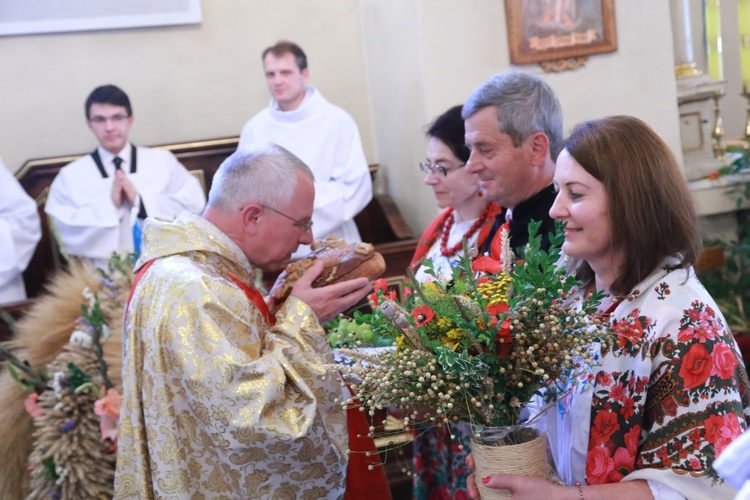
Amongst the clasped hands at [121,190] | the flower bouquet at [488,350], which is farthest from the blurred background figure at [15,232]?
the flower bouquet at [488,350]

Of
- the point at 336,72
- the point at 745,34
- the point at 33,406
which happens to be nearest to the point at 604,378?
the point at 33,406

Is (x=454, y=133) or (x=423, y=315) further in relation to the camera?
(x=454, y=133)

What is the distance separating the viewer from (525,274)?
1655 mm

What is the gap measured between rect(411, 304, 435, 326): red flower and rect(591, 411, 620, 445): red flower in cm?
44

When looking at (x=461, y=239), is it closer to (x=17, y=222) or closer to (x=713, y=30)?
(x=17, y=222)

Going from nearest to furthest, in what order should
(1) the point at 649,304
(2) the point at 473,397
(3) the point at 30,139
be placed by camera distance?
(2) the point at 473,397
(1) the point at 649,304
(3) the point at 30,139

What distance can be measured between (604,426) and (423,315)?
46cm

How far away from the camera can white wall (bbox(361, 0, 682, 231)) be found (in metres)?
5.19

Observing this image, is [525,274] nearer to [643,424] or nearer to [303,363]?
[643,424]

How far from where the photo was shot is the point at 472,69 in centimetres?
523

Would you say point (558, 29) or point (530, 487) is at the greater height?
point (558, 29)

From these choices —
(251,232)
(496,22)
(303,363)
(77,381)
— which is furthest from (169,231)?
(496,22)

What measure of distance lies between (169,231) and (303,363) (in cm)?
56

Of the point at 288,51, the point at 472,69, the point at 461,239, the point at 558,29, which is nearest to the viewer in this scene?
the point at 461,239
